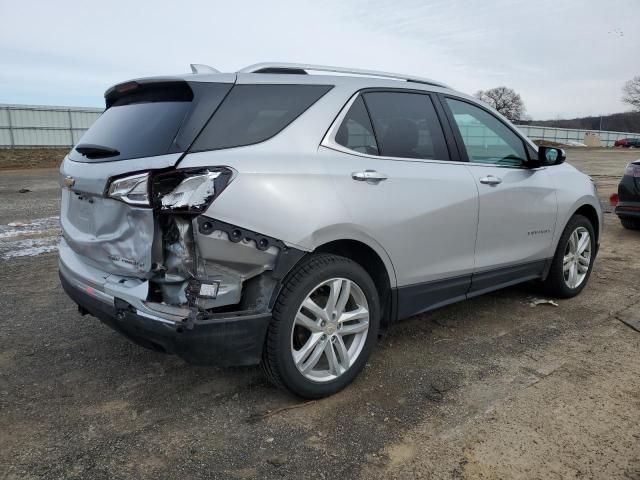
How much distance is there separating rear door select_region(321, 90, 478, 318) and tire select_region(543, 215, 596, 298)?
130cm

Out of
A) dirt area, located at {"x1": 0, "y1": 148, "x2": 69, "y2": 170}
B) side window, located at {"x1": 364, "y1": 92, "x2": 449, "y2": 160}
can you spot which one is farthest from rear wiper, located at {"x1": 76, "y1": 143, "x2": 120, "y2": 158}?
dirt area, located at {"x1": 0, "y1": 148, "x2": 69, "y2": 170}

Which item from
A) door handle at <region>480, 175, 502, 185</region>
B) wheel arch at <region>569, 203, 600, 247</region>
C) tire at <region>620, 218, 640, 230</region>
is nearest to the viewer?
door handle at <region>480, 175, 502, 185</region>

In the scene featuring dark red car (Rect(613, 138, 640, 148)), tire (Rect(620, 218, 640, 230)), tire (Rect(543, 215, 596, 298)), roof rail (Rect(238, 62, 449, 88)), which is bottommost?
dark red car (Rect(613, 138, 640, 148))

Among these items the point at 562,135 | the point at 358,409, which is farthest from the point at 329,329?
the point at 562,135

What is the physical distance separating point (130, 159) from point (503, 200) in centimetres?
255

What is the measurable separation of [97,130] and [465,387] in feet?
8.57

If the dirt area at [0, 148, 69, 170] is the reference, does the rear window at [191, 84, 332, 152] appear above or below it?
above

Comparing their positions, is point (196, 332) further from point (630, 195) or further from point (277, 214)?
point (630, 195)

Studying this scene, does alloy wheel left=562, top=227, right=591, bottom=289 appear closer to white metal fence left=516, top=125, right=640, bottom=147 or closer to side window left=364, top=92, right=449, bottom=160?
side window left=364, top=92, right=449, bottom=160

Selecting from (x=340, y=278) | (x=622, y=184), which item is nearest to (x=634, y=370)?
(x=340, y=278)

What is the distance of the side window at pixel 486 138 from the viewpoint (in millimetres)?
3715

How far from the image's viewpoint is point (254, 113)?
2.70 m

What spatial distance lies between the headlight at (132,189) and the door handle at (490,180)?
7.38 ft

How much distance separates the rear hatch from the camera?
8.21 feet
